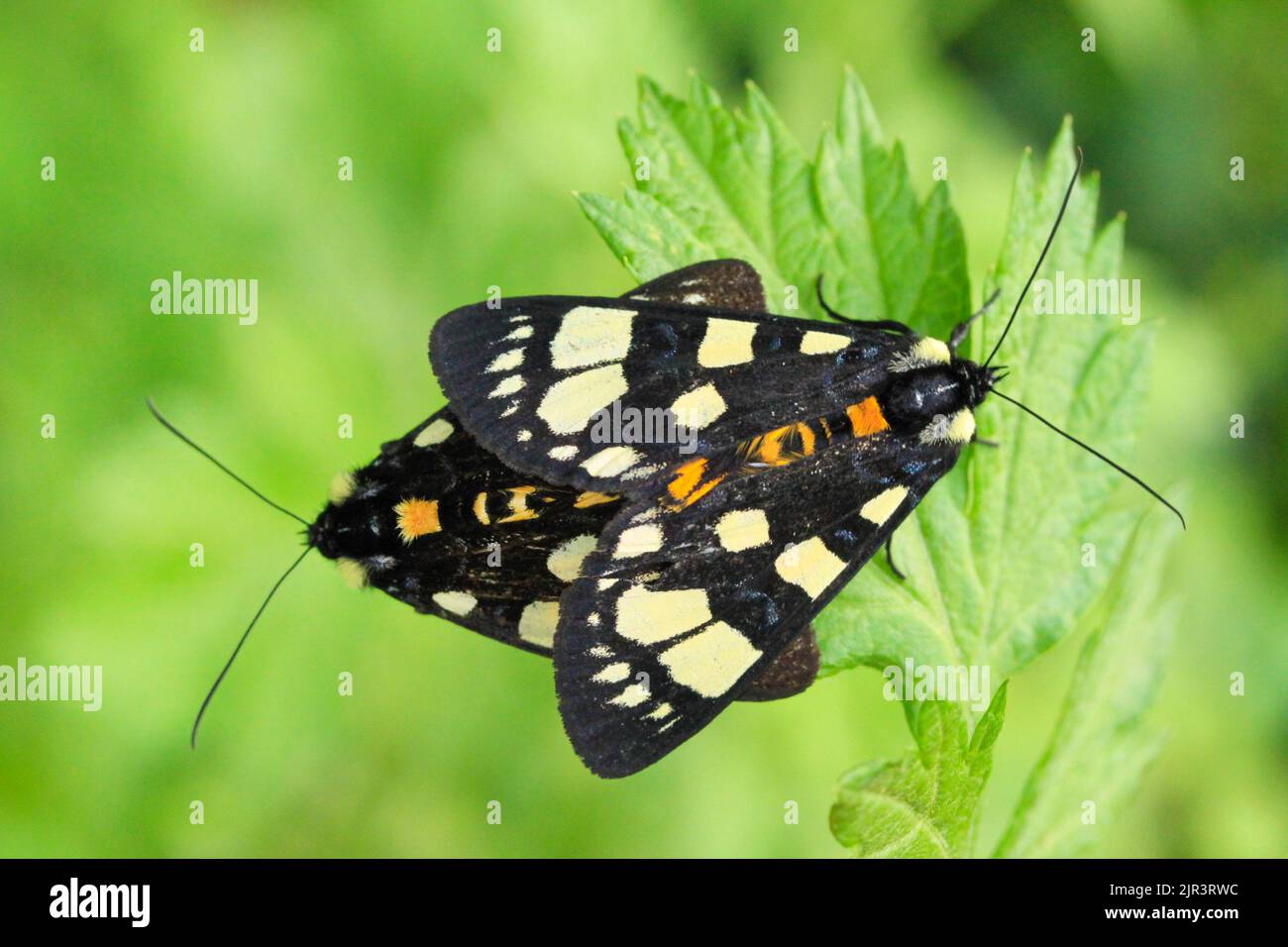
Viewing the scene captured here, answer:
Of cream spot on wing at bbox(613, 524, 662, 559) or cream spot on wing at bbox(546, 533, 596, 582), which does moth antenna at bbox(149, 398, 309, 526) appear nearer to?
cream spot on wing at bbox(546, 533, 596, 582)

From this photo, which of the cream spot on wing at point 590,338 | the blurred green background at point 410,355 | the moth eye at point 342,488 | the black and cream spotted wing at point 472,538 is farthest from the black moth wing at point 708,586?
the blurred green background at point 410,355

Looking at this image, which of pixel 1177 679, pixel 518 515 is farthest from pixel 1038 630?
pixel 1177 679

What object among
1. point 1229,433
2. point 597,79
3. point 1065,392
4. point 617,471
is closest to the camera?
point 617,471

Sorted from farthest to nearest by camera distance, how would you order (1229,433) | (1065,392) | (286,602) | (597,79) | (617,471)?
(1229,433), (597,79), (286,602), (1065,392), (617,471)

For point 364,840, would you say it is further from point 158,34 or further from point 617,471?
point 158,34

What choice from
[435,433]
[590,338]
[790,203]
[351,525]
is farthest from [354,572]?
[790,203]

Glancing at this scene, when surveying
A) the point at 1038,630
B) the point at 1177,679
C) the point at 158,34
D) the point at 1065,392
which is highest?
the point at 158,34

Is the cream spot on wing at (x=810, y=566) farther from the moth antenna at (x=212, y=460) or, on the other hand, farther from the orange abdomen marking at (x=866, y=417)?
the moth antenna at (x=212, y=460)

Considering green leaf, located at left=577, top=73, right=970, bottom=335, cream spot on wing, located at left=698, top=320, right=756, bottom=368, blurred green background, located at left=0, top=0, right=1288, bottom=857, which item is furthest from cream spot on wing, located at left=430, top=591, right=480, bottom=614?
blurred green background, located at left=0, top=0, right=1288, bottom=857
